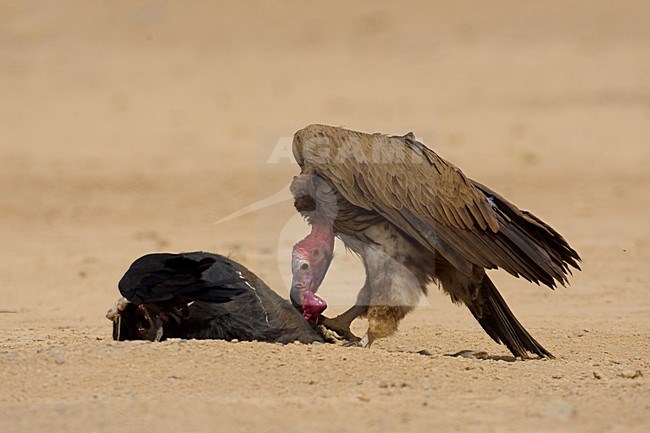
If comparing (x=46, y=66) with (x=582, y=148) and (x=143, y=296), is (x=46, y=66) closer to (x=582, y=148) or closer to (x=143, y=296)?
(x=582, y=148)

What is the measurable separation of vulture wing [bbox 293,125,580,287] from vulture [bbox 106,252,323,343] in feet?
3.04

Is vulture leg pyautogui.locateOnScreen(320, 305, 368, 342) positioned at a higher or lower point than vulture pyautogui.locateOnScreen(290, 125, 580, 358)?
lower

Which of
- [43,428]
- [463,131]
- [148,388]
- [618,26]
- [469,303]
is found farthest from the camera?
[618,26]

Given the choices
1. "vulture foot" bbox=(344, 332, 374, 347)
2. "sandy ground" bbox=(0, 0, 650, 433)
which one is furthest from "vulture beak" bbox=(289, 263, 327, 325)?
"sandy ground" bbox=(0, 0, 650, 433)

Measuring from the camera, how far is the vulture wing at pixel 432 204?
7.17m

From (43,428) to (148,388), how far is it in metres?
0.69

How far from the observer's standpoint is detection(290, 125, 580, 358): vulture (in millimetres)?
7148

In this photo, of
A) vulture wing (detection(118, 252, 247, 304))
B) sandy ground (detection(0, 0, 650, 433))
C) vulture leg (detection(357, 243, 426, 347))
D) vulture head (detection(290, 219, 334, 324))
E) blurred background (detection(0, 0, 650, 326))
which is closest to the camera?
sandy ground (detection(0, 0, 650, 433))

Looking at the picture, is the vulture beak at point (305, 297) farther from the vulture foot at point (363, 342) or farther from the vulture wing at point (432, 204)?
the vulture wing at point (432, 204)

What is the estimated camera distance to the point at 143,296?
6.24 meters

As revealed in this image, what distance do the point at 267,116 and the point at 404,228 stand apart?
40.0 ft

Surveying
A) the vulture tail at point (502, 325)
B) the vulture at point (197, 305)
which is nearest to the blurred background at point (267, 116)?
the vulture tail at point (502, 325)

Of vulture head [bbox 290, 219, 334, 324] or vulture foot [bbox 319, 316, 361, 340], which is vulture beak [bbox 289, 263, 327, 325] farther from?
vulture foot [bbox 319, 316, 361, 340]

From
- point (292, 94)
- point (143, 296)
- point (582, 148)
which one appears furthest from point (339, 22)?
point (143, 296)
